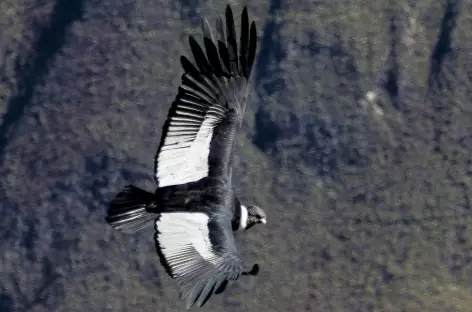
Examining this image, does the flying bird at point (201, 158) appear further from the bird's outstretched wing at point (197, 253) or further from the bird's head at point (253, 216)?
the bird's head at point (253, 216)

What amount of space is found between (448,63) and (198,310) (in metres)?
15.4

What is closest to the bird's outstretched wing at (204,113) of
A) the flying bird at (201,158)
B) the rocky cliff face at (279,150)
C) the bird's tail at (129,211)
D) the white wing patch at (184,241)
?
the flying bird at (201,158)

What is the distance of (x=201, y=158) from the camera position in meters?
14.1

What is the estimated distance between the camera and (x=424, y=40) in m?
45.8

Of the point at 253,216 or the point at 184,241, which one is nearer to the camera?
the point at 184,241

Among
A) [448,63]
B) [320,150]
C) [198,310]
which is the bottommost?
[198,310]

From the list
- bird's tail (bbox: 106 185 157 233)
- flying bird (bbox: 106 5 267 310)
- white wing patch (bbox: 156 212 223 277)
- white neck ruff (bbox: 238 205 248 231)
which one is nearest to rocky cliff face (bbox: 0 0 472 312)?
white neck ruff (bbox: 238 205 248 231)

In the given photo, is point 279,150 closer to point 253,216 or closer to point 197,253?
point 253,216

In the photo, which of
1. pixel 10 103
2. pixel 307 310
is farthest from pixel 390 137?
pixel 10 103

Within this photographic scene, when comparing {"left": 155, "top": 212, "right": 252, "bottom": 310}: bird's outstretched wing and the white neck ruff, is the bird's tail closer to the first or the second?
{"left": 155, "top": 212, "right": 252, "bottom": 310}: bird's outstretched wing

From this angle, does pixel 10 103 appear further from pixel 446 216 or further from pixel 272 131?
pixel 446 216

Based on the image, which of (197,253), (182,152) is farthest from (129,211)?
(197,253)

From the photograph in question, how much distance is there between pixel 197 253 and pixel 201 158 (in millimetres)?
1628

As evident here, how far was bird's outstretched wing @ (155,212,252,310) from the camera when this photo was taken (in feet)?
40.5
